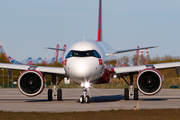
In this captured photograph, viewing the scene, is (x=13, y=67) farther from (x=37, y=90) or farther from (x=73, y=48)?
(x=73, y=48)

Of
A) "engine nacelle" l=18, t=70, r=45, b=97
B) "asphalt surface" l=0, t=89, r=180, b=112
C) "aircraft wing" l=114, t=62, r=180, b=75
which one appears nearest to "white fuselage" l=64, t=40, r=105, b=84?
"asphalt surface" l=0, t=89, r=180, b=112

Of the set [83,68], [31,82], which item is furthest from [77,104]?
[31,82]

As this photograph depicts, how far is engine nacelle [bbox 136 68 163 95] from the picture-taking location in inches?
853

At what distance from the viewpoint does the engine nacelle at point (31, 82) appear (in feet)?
72.1

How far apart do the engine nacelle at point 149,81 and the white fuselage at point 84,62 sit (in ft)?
8.93

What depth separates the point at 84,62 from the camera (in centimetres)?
1972

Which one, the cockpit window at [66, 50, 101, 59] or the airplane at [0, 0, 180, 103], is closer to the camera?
the airplane at [0, 0, 180, 103]

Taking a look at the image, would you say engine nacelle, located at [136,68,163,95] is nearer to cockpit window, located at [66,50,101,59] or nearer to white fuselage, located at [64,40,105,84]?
white fuselage, located at [64,40,105,84]

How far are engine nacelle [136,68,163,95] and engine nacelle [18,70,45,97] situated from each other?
6.38 metres

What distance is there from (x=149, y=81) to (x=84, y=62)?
492 cm

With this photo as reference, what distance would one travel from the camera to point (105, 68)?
2227 centimetres

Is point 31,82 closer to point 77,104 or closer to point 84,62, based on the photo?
point 77,104

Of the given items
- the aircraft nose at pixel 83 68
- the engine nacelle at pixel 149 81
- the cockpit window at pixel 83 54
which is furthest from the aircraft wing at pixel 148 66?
the aircraft nose at pixel 83 68

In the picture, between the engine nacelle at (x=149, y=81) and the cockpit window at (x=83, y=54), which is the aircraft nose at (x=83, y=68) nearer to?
the cockpit window at (x=83, y=54)
